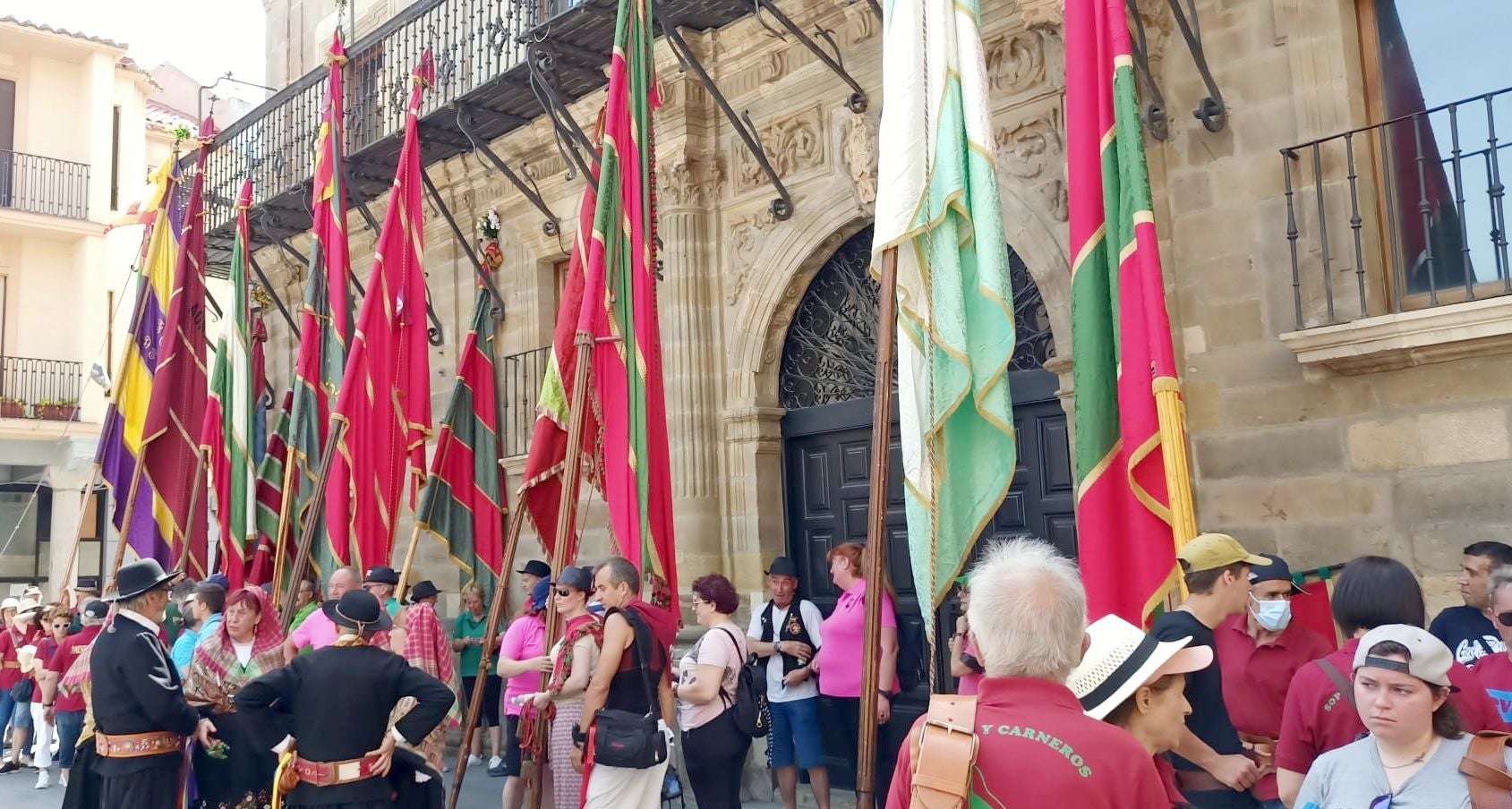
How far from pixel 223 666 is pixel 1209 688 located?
16.6 feet

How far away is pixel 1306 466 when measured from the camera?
6.18 metres

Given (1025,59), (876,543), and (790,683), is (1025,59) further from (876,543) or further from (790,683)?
(876,543)

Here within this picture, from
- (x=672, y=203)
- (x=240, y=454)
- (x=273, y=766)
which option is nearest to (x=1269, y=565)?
(x=273, y=766)

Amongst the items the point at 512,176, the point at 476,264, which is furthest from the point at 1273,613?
the point at 476,264

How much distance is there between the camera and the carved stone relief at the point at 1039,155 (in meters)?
7.44

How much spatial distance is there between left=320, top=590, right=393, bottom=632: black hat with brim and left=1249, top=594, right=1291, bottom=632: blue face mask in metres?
3.25

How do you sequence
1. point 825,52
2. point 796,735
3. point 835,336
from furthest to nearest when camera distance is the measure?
point 835,336, point 825,52, point 796,735

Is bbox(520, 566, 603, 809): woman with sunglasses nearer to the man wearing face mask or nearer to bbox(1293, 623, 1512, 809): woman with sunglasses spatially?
the man wearing face mask

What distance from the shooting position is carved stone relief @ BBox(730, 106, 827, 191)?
29.1ft

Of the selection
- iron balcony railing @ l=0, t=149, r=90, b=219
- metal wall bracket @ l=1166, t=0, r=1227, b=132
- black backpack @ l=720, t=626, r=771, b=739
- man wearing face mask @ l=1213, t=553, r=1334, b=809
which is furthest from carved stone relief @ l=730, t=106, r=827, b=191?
iron balcony railing @ l=0, t=149, r=90, b=219

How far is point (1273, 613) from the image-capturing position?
4043mm

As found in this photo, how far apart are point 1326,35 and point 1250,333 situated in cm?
156

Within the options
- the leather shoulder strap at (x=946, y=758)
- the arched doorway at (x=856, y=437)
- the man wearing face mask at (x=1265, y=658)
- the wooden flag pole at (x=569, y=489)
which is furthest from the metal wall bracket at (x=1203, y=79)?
the leather shoulder strap at (x=946, y=758)

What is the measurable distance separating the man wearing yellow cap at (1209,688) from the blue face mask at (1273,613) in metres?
0.11
